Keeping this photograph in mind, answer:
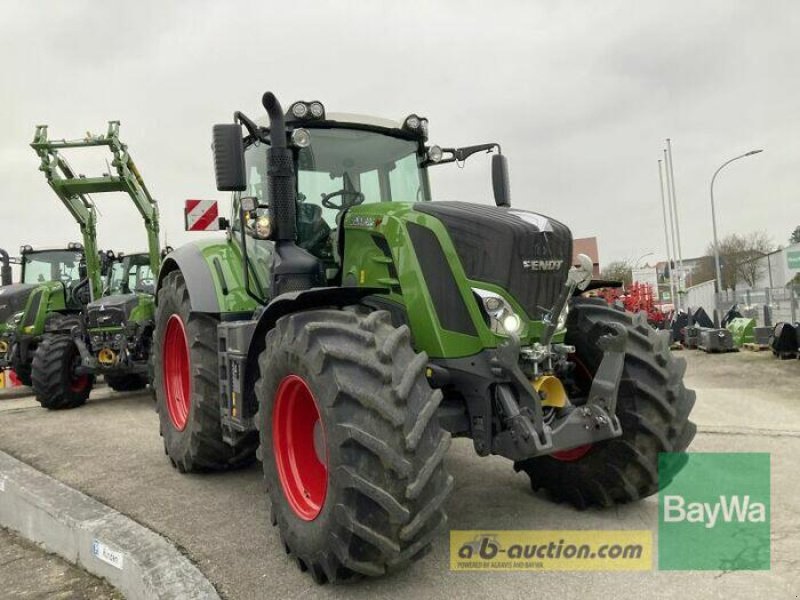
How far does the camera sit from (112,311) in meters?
9.15

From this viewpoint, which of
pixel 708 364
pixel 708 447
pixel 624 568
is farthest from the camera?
pixel 708 364

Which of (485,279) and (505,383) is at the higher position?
(485,279)

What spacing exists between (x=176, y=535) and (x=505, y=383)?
2044 mm

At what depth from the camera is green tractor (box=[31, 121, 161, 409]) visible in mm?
9008

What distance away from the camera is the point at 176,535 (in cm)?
374

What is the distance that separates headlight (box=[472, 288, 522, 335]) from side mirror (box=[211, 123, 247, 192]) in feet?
5.10

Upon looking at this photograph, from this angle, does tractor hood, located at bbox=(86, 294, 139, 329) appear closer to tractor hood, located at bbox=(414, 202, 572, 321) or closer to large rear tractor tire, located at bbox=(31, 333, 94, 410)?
large rear tractor tire, located at bbox=(31, 333, 94, 410)

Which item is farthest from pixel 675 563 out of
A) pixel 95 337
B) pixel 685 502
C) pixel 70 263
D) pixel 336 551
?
pixel 70 263

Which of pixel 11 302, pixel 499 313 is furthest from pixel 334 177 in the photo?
pixel 11 302

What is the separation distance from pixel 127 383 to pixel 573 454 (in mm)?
8827

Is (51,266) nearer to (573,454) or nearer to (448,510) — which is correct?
(448,510)

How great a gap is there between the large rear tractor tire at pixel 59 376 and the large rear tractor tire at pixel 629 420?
291 inches

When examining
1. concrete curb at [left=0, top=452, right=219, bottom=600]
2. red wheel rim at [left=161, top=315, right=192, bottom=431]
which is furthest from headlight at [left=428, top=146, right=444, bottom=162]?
concrete curb at [left=0, top=452, right=219, bottom=600]

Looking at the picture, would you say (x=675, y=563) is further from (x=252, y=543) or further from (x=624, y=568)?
(x=252, y=543)
